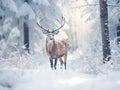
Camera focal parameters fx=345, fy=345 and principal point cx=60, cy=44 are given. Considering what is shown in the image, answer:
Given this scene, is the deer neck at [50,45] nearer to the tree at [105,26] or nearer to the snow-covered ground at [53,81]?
the tree at [105,26]

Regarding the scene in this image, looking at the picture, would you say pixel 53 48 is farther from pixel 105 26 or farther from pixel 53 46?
pixel 105 26

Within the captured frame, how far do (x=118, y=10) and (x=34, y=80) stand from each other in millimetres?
13287

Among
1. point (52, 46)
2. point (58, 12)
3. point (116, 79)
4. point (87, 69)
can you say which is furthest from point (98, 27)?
point (116, 79)

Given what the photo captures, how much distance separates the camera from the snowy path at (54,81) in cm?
819

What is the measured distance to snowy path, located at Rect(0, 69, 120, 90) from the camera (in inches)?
322

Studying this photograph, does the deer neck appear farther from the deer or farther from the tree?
the tree

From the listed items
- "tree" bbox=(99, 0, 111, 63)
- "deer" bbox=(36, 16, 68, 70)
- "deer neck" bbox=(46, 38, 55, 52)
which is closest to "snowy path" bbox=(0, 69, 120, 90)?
"deer" bbox=(36, 16, 68, 70)

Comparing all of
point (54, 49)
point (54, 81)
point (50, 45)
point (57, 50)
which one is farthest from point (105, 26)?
point (54, 81)

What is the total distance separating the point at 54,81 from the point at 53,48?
5519 mm

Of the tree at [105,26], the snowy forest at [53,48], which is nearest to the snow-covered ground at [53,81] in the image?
the snowy forest at [53,48]

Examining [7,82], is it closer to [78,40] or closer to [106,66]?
[106,66]

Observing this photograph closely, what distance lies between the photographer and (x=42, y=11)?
24984mm

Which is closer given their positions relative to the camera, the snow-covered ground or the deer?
the snow-covered ground

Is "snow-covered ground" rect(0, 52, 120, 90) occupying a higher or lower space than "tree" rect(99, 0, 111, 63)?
lower
